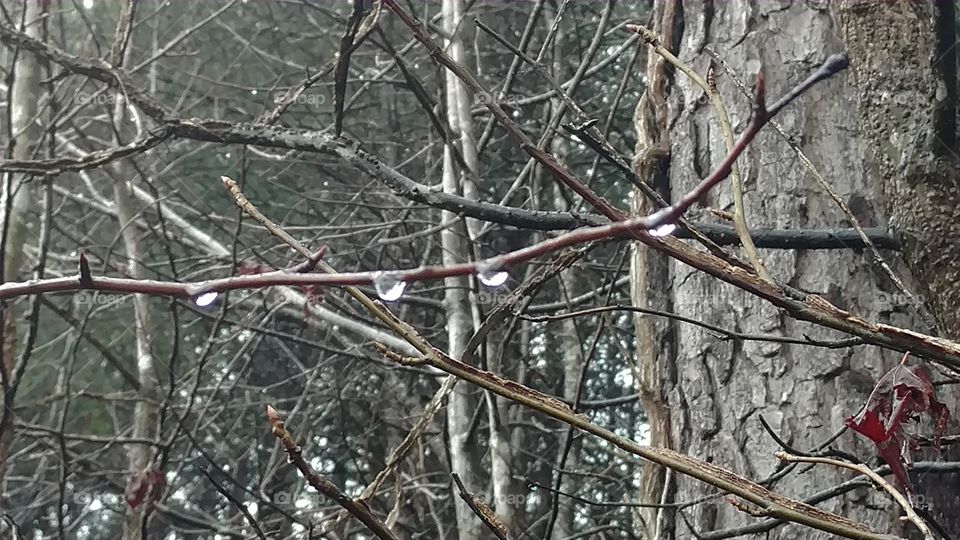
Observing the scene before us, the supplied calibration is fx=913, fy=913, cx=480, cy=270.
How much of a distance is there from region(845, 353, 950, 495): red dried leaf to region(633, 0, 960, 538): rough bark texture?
0.52 metres

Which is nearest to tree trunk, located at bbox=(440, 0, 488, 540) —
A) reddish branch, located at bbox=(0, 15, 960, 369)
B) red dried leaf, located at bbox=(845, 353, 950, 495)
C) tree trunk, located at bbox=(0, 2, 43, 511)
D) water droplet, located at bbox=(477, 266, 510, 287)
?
reddish branch, located at bbox=(0, 15, 960, 369)

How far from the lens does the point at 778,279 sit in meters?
1.24

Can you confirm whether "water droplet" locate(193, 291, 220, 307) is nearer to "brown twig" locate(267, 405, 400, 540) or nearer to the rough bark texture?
"brown twig" locate(267, 405, 400, 540)

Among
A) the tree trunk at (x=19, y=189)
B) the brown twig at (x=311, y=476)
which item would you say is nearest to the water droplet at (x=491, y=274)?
the brown twig at (x=311, y=476)

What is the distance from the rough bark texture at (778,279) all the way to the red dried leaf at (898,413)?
523 millimetres

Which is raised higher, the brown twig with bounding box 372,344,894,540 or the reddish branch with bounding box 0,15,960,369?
the reddish branch with bounding box 0,15,960,369

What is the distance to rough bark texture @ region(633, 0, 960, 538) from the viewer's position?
1.41 meters

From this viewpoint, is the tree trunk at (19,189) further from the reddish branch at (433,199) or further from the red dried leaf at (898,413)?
the red dried leaf at (898,413)

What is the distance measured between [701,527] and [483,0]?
3.42m

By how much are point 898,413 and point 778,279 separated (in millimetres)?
522

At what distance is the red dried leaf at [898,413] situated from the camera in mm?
702

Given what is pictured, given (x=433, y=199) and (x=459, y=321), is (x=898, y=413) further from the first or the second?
(x=459, y=321)

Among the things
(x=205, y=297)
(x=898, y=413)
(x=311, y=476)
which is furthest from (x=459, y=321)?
(x=205, y=297)

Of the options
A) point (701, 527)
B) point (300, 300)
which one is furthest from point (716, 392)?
Result: point (300, 300)
